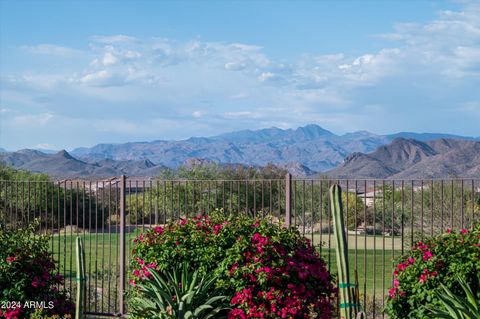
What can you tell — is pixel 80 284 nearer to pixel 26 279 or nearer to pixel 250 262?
pixel 250 262

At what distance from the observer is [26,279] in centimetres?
941

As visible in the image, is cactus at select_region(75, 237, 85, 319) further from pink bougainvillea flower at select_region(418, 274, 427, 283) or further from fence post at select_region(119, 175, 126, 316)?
fence post at select_region(119, 175, 126, 316)

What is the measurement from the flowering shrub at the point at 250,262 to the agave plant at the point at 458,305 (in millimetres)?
1350

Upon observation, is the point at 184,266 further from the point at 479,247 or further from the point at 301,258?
the point at 479,247

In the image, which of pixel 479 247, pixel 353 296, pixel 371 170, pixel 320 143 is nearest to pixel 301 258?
pixel 479 247

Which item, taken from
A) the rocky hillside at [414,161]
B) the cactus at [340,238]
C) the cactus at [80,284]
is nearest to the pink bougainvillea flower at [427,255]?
the cactus at [340,238]

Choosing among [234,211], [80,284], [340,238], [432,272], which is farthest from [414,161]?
[340,238]

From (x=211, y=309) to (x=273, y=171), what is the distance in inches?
934

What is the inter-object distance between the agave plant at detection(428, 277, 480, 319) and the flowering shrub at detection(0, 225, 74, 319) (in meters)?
4.93

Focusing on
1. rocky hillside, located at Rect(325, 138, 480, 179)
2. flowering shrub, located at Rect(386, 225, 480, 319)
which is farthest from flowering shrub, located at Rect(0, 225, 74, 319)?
rocky hillside, located at Rect(325, 138, 480, 179)

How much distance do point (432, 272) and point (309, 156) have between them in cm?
14119

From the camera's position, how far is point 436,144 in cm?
8544

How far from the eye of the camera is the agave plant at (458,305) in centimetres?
749

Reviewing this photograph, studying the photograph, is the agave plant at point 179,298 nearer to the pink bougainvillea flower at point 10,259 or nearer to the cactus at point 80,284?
the pink bougainvillea flower at point 10,259
